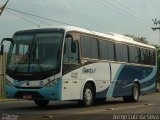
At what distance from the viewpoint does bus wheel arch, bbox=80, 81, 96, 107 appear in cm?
2220

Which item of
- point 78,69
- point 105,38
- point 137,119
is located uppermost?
point 105,38

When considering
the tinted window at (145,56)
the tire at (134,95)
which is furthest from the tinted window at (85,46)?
the tinted window at (145,56)

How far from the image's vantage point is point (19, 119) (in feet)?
51.6

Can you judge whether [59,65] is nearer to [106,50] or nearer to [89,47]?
[89,47]

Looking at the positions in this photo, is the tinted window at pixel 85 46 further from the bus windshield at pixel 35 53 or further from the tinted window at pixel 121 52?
the tinted window at pixel 121 52

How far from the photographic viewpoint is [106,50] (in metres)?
24.5

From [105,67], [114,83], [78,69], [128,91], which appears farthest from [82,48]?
[128,91]

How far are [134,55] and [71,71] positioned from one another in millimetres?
8027

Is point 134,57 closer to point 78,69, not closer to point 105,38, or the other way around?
point 105,38

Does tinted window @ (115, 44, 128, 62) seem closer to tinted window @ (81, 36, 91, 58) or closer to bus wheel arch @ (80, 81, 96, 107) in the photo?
bus wheel arch @ (80, 81, 96, 107)

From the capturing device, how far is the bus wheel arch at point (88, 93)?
22203 millimetres

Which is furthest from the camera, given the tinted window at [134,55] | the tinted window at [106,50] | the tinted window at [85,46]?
the tinted window at [134,55]

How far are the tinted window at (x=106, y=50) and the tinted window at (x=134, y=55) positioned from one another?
2719 mm

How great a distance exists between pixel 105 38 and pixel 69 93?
4.65m
